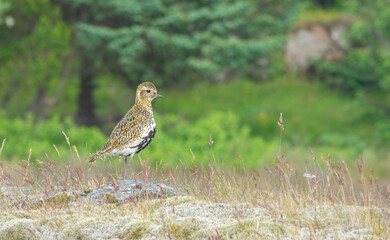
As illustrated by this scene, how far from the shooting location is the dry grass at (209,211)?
5.52 metres

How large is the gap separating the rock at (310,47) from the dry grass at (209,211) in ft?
68.5

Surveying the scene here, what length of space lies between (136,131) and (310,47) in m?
21.6

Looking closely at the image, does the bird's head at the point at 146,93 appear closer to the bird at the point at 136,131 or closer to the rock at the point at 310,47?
the bird at the point at 136,131

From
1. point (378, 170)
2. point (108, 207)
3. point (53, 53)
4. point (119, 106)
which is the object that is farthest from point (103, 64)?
point (108, 207)

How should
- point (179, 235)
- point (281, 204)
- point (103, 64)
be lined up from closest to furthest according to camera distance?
point (179, 235) → point (281, 204) → point (103, 64)

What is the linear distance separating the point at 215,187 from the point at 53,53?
558 inches

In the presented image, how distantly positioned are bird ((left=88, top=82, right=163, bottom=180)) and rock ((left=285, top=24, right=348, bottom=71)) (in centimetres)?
2096

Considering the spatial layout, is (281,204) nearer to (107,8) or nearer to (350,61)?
(107,8)

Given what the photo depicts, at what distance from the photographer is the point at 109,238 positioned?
5.63 metres

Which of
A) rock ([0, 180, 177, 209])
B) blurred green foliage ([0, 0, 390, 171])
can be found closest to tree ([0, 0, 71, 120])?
blurred green foliage ([0, 0, 390, 171])

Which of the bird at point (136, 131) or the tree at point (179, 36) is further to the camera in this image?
the tree at point (179, 36)

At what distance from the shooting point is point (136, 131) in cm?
647

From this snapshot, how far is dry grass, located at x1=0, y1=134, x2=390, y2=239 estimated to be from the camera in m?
5.52

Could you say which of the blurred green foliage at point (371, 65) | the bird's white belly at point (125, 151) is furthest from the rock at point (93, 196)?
the blurred green foliage at point (371, 65)
